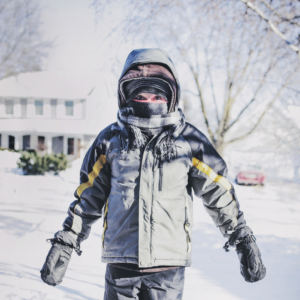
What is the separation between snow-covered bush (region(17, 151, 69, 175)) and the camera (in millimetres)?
6500

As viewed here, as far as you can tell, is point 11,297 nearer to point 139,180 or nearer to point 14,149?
point 139,180

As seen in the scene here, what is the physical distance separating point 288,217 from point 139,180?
5.19 meters

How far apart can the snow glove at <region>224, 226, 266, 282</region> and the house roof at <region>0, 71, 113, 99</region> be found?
506 cm

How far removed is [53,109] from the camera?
612 centimetres

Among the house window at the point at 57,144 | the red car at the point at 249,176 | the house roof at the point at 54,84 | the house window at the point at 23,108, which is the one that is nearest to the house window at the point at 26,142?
the house window at the point at 23,108

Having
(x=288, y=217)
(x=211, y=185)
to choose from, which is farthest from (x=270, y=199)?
(x=211, y=185)

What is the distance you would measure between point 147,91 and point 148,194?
61 centimetres

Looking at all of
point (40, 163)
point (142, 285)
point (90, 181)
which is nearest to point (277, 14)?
point (90, 181)

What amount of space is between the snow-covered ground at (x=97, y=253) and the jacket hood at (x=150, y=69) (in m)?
2.09

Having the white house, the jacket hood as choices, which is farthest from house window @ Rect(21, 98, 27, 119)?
the jacket hood

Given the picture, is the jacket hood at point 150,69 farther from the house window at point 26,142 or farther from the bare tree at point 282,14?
the house window at point 26,142

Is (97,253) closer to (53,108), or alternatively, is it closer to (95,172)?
(95,172)

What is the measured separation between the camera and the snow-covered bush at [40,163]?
21.3 ft

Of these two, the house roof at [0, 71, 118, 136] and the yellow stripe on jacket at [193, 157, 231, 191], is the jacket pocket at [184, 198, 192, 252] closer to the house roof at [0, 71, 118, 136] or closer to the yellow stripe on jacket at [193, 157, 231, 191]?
the yellow stripe on jacket at [193, 157, 231, 191]
